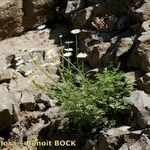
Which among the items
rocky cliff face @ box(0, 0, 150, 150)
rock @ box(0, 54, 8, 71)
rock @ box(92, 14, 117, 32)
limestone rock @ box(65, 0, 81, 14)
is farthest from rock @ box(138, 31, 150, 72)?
rock @ box(0, 54, 8, 71)

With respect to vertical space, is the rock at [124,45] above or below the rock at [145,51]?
below

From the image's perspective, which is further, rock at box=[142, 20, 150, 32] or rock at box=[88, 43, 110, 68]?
rock at box=[88, 43, 110, 68]

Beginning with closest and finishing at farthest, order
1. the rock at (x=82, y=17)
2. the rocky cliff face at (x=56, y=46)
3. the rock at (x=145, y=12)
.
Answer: the rocky cliff face at (x=56, y=46) < the rock at (x=145, y=12) < the rock at (x=82, y=17)

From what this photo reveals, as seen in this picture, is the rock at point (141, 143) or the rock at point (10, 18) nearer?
the rock at point (141, 143)

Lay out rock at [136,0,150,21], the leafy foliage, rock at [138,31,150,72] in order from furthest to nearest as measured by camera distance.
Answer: rock at [136,0,150,21] < rock at [138,31,150,72] < the leafy foliage

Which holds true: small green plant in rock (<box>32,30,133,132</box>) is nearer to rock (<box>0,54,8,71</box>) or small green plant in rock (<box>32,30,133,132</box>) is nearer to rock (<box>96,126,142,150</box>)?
rock (<box>96,126,142,150</box>)

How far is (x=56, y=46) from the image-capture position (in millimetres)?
11977

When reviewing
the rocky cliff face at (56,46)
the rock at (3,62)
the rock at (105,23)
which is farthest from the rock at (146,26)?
the rock at (3,62)

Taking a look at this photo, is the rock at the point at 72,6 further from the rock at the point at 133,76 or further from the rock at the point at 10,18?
the rock at the point at 133,76

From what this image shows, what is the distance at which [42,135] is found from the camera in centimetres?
861

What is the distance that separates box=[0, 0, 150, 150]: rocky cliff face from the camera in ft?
22.6

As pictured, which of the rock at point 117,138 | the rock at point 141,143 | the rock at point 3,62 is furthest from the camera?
the rock at point 3,62

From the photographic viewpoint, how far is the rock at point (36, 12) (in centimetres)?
1293

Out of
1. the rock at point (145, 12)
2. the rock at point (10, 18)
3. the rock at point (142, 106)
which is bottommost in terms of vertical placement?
the rock at point (10, 18)
